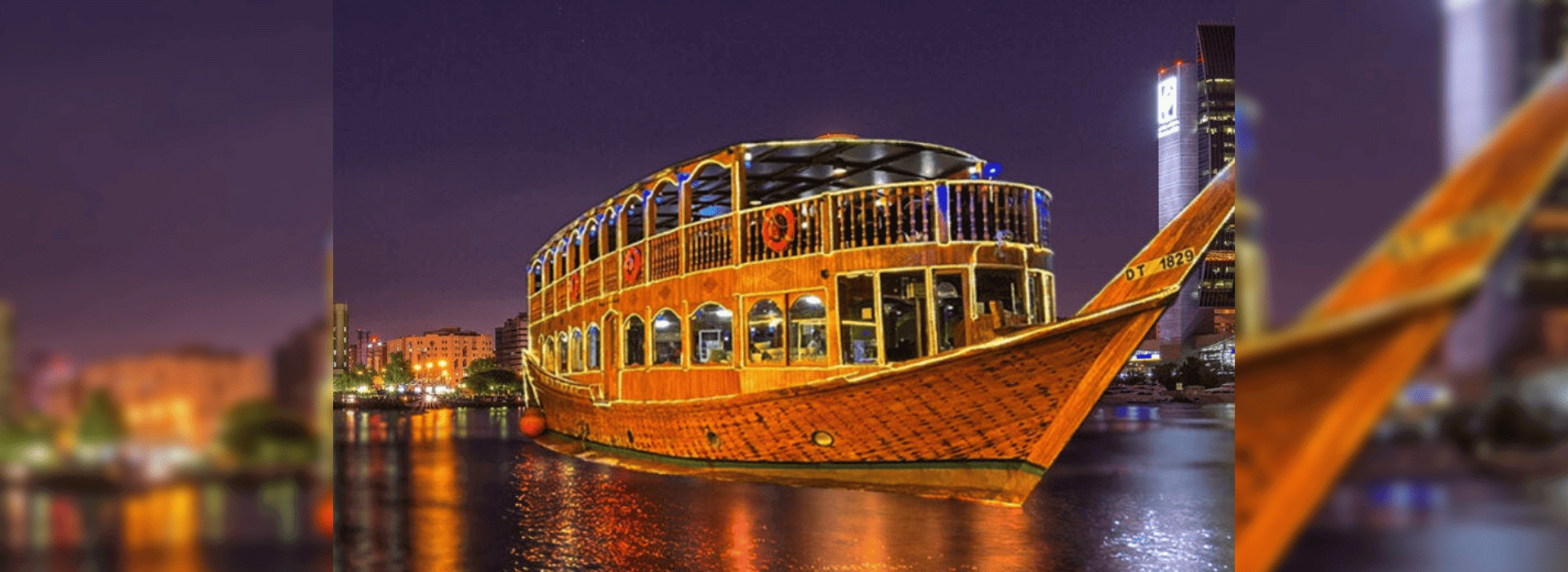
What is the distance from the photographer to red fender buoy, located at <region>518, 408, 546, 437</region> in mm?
18562

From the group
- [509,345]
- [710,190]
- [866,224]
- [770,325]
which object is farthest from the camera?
[509,345]

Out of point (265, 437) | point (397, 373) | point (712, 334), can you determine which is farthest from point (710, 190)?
point (397, 373)

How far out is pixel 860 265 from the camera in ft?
27.1

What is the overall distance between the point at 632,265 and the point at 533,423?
9.00m

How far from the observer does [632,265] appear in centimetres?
1098

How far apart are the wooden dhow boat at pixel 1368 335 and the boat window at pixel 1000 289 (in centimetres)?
740

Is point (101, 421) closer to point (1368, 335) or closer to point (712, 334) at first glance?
point (1368, 335)

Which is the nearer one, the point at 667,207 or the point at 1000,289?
the point at 1000,289

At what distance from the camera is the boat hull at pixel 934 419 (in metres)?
6.71

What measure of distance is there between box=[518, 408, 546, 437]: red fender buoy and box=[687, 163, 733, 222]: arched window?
288 inches

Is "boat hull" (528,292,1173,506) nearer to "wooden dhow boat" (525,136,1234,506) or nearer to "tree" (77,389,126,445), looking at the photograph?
"wooden dhow boat" (525,136,1234,506)

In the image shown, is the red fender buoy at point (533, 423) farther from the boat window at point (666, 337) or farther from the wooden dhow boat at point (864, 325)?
the wooden dhow boat at point (864, 325)

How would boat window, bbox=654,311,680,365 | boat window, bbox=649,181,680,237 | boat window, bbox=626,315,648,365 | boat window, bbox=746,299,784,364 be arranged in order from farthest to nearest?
boat window, bbox=626,315,648,365, boat window, bbox=654,311,680,365, boat window, bbox=649,181,680,237, boat window, bbox=746,299,784,364

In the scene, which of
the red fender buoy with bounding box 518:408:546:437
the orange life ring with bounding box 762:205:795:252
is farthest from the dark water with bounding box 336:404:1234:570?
the red fender buoy with bounding box 518:408:546:437
